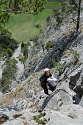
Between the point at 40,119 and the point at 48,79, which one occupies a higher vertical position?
the point at 48,79

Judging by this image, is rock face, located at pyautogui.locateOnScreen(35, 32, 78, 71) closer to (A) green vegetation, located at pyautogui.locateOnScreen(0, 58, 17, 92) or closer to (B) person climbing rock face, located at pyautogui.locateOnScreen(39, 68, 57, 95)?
(B) person climbing rock face, located at pyautogui.locateOnScreen(39, 68, 57, 95)

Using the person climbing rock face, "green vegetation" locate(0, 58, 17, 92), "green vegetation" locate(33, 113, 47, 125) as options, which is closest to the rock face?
the person climbing rock face

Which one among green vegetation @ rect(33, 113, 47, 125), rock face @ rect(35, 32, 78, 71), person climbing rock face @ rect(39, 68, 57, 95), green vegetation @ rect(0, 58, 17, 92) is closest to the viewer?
green vegetation @ rect(33, 113, 47, 125)

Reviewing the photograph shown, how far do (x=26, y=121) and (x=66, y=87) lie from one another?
733 centimetres

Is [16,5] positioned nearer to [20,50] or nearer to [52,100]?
[52,100]

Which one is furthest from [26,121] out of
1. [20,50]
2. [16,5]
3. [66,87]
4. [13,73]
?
[20,50]

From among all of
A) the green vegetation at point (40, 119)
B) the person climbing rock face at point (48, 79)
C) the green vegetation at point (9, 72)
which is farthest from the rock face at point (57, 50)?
the green vegetation at point (9, 72)

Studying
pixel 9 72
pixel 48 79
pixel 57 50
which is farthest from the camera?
pixel 9 72

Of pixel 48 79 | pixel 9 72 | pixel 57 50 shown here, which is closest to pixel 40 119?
pixel 48 79

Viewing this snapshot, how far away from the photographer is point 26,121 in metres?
17.5

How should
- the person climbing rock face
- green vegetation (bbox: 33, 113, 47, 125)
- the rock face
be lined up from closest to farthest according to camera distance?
green vegetation (bbox: 33, 113, 47, 125), the person climbing rock face, the rock face

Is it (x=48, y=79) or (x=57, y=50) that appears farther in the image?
(x=57, y=50)

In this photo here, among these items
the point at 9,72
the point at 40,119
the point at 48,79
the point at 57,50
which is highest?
the point at 9,72

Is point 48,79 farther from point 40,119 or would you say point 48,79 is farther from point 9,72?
point 9,72
